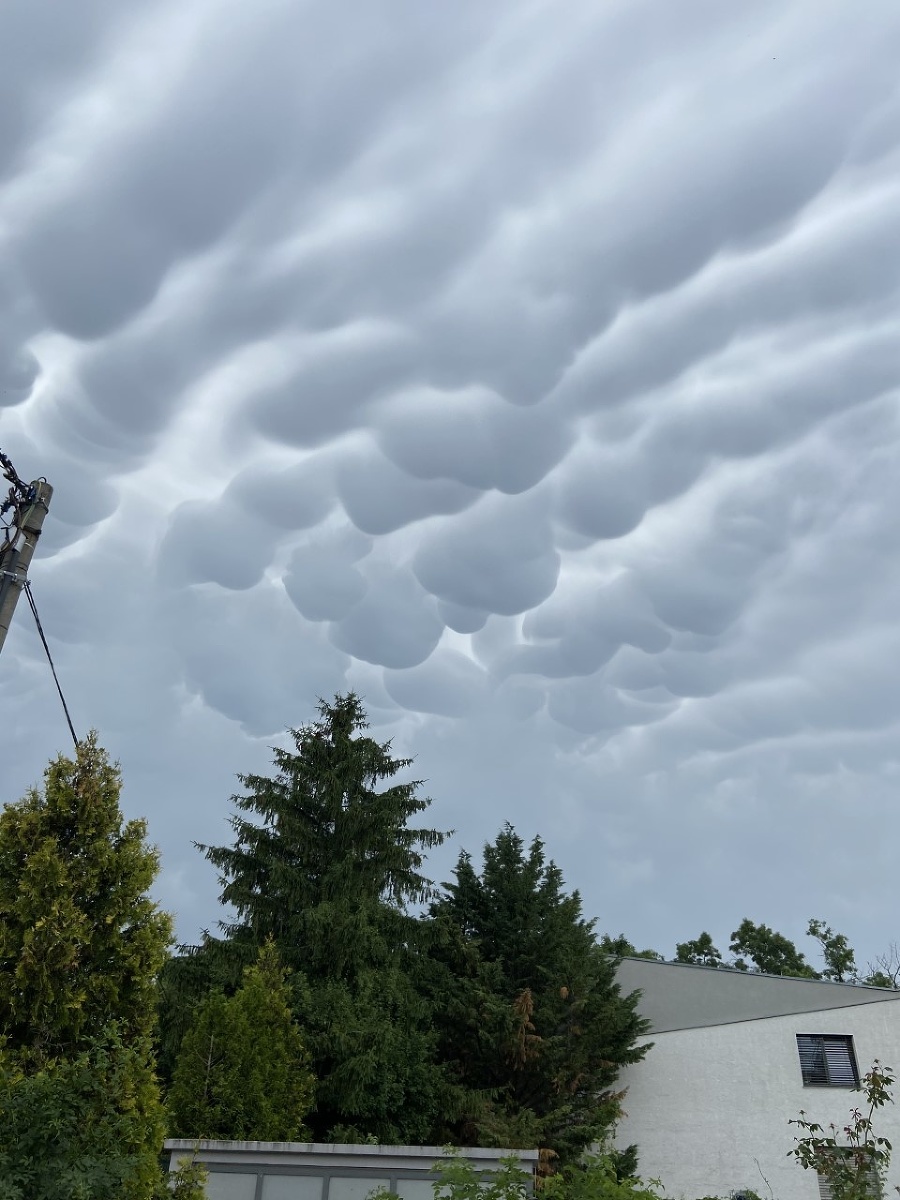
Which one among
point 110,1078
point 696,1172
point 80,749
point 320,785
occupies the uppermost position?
point 320,785

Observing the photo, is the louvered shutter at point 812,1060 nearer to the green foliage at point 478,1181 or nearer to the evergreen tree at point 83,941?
the evergreen tree at point 83,941

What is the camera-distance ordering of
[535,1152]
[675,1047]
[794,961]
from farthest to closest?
[794,961] < [675,1047] < [535,1152]

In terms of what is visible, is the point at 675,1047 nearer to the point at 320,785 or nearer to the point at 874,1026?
the point at 874,1026

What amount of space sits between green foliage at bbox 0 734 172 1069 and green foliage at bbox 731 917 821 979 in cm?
5967

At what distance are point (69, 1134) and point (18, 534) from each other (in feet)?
21.3

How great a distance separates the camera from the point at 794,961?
216 ft

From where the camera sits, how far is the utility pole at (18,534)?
11.1 metres

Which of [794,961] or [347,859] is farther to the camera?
[794,961]

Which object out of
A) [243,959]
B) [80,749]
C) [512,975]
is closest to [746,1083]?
[512,975]

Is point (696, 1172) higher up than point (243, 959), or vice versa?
point (243, 959)

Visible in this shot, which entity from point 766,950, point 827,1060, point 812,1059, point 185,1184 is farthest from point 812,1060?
point 766,950

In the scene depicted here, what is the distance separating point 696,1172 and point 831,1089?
4.63m

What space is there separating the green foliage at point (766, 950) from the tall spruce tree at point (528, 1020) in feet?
133

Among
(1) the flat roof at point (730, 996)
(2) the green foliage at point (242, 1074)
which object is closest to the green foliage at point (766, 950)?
(1) the flat roof at point (730, 996)
